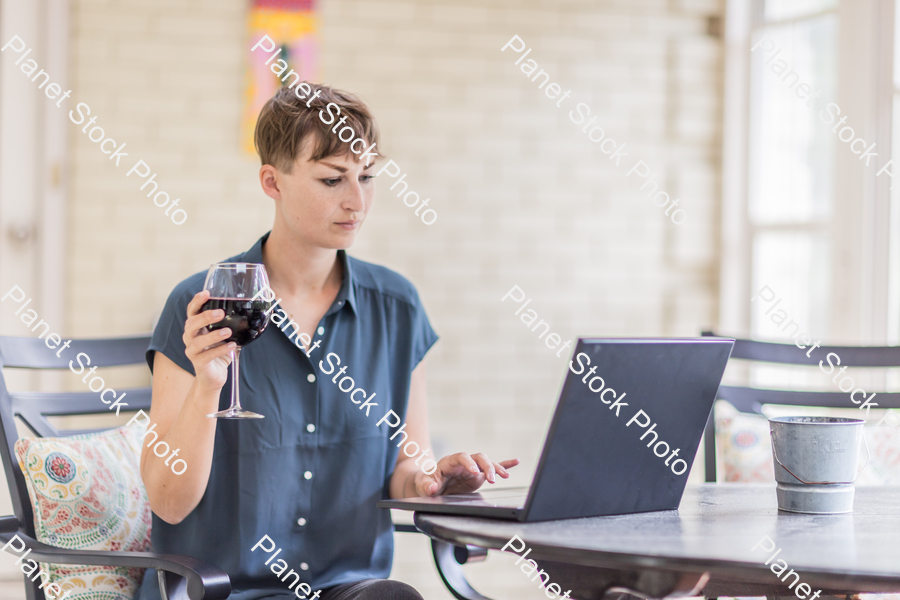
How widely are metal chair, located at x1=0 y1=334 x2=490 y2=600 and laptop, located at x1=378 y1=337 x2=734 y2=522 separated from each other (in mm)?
301

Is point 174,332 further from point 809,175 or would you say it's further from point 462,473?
point 809,175

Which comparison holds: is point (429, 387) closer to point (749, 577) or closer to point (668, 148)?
point (668, 148)

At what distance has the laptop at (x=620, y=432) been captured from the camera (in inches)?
44.5

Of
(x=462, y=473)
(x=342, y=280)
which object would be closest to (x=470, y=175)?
(x=342, y=280)

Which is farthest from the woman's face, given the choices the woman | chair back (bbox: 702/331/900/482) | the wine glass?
chair back (bbox: 702/331/900/482)

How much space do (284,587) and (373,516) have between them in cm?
22

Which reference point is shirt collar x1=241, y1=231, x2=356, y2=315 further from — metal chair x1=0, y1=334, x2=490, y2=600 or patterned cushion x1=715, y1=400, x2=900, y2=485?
patterned cushion x1=715, y1=400, x2=900, y2=485

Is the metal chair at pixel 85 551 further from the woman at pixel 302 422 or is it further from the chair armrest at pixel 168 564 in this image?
the woman at pixel 302 422

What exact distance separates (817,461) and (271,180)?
1.10 meters

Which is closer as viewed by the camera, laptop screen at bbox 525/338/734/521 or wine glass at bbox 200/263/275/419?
laptop screen at bbox 525/338/734/521

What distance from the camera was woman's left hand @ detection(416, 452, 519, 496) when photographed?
146 cm

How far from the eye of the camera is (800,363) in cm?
229

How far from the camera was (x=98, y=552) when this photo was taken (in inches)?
57.1

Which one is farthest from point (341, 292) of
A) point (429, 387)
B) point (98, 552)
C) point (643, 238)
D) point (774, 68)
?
point (774, 68)
